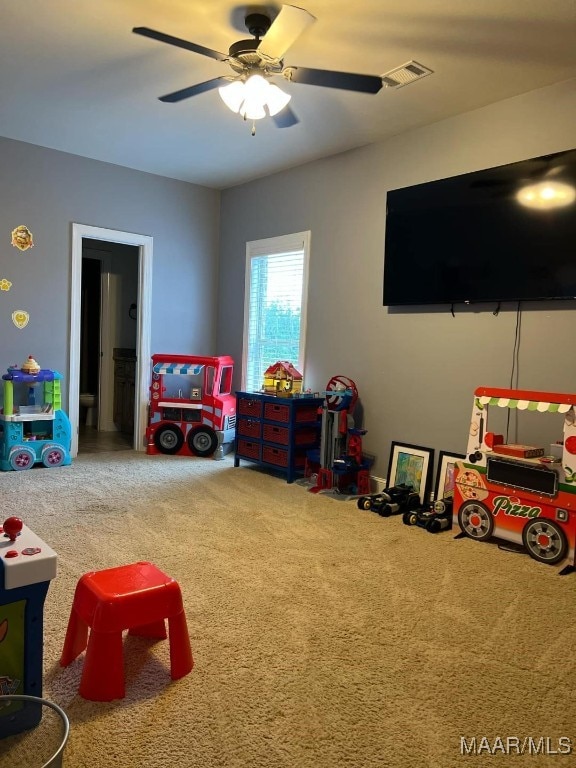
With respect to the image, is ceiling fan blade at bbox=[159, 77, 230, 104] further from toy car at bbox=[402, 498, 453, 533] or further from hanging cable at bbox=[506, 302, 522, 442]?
toy car at bbox=[402, 498, 453, 533]

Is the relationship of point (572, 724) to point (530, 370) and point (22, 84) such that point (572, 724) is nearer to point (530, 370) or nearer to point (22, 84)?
point (530, 370)

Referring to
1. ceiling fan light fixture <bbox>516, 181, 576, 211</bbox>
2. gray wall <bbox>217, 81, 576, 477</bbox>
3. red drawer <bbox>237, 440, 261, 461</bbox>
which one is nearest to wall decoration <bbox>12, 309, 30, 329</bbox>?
red drawer <bbox>237, 440, 261, 461</bbox>

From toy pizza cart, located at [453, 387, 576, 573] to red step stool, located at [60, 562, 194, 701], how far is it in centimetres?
203

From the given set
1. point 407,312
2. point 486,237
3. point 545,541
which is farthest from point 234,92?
point 545,541

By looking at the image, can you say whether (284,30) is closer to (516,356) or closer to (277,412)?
(516,356)

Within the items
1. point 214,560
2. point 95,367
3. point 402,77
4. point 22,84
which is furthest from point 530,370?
point 95,367

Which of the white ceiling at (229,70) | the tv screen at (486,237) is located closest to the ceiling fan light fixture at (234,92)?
the white ceiling at (229,70)

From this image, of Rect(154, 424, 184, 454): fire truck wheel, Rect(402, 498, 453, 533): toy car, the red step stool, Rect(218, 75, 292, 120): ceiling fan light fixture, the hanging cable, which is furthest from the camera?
Rect(154, 424, 184, 454): fire truck wheel

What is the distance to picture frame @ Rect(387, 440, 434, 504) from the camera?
4.18m

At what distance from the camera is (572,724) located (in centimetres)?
178

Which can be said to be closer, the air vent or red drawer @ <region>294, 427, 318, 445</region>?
the air vent

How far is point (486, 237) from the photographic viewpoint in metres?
3.74

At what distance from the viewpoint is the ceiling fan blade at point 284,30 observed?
7.78 ft

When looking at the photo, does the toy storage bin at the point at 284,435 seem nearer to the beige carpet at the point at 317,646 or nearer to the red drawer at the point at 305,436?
the red drawer at the point at 305,436
